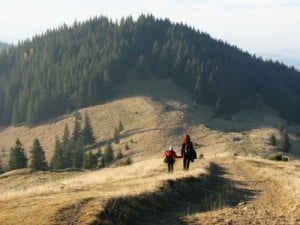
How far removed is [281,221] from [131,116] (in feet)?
519

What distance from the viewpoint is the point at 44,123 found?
184750mm

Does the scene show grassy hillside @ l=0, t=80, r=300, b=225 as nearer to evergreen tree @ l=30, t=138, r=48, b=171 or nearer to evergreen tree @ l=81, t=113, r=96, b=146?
evergreen tree @ l=30, t=138, r=48, b=171

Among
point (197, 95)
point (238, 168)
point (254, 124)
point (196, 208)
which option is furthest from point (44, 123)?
point (196, 208)

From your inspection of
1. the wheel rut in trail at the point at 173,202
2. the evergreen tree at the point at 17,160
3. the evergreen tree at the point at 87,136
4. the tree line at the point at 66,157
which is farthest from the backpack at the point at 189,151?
the evergreen tree at the point at 87,136

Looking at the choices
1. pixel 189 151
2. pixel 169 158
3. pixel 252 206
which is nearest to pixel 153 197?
pixel 252 206

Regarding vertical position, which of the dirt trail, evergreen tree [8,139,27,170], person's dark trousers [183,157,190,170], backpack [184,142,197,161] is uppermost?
backpack [184,142,197,161]

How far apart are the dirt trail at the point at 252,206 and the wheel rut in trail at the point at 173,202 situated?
7 cm

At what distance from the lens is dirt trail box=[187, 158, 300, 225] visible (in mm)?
16375

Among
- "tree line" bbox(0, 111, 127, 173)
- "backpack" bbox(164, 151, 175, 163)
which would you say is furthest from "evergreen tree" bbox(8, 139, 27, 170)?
"backpack" bbox(164, 151, 175, 163)

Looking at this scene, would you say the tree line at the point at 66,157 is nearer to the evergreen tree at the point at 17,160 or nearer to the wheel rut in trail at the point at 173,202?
the evergreen tree at the point at 17,160

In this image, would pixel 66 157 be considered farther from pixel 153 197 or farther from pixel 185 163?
pixel 153 197

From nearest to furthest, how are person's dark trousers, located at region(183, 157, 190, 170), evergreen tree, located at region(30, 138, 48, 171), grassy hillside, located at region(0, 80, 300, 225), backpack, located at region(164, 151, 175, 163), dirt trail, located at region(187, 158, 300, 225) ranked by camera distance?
grassy hillside, located at region(0, 80, 300, 225)
dirt trail, located at region(187, 158, 300, 225)
person's dark trousers, located at region(183, 157, 190, 170)
backpack, located at region(164, 151, 175, 163)
evergreen tree, located at region(30, 138, 48, 171)

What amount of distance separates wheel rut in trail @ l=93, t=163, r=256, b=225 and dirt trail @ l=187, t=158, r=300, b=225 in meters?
0.07

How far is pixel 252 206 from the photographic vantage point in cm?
1919
